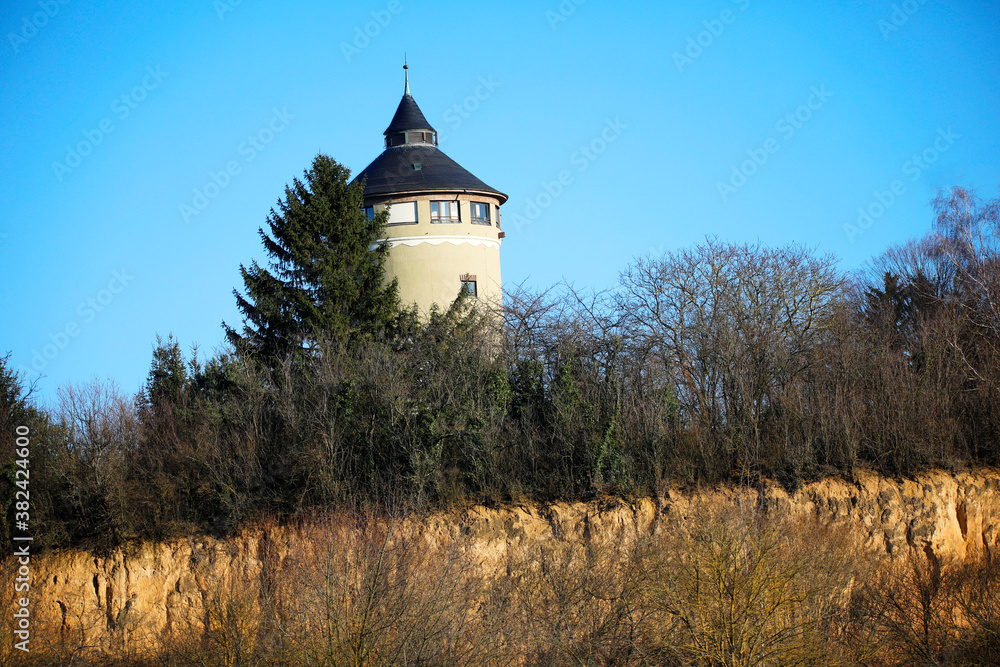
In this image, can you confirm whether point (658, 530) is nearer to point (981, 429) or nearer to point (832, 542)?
point (832, 542)

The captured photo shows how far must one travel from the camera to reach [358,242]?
36.3 meters

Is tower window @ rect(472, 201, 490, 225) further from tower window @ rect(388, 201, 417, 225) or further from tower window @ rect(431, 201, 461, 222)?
tower window @ rect(388, 201, 417, 225)

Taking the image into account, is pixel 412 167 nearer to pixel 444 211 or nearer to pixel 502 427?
pixel 444 211

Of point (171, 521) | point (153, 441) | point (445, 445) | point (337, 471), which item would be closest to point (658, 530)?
point (445, 445)

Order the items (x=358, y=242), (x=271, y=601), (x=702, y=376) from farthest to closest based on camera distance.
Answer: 1. (x=358, y=242)
2. (x=702, y=376)
3. (x=271, y=601)

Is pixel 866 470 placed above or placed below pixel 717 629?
above

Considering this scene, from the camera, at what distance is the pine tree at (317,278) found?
114ft

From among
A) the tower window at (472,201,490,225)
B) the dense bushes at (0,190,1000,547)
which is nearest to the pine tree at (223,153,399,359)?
the dense bushes at (0,190,1000,547)

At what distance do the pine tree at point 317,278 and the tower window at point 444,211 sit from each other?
649 centimetres

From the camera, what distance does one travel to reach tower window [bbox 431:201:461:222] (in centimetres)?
4306

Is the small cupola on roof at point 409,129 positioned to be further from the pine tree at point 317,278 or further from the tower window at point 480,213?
the pine tree at point 317,278

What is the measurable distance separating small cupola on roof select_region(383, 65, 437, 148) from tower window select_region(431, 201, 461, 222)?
17.0ft

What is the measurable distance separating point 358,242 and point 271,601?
1863 centimetres

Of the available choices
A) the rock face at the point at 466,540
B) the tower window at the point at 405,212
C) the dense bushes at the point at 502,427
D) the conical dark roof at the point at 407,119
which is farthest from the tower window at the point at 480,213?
the rock face at the point at 466,540
